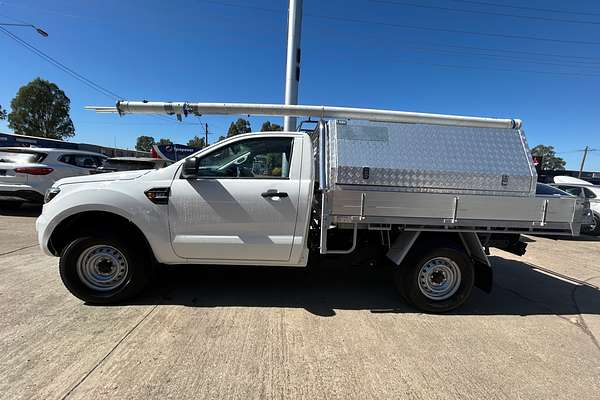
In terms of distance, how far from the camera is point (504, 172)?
3.67 metres

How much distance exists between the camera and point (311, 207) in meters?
3.61

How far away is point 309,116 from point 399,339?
2.87 m

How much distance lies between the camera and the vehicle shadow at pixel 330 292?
12.7ft

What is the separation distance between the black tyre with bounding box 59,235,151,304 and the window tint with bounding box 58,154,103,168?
6903 mm

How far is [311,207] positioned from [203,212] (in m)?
1.19

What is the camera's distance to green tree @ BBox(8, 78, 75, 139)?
52.4 m

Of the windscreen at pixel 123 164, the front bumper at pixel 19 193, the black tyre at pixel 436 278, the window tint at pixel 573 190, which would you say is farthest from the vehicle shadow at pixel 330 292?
the window tint at pixel 573 190

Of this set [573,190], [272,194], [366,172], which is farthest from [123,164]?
[573,190]

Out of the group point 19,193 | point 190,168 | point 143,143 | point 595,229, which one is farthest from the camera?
point 143,143

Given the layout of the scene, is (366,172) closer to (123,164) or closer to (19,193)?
(19,193)

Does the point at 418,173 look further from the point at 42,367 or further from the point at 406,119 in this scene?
the point at 42,367

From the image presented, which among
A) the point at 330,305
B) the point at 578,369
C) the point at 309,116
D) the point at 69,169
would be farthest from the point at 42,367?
the point at 69,169

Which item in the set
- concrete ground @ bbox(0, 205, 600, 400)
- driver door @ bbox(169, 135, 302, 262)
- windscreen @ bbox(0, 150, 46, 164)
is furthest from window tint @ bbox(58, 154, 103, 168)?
driver door @ bbox(169, 135, 302, 262)

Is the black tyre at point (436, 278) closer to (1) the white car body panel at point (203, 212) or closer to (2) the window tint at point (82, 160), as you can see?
(1) the white car body panel at point (203, 212)
